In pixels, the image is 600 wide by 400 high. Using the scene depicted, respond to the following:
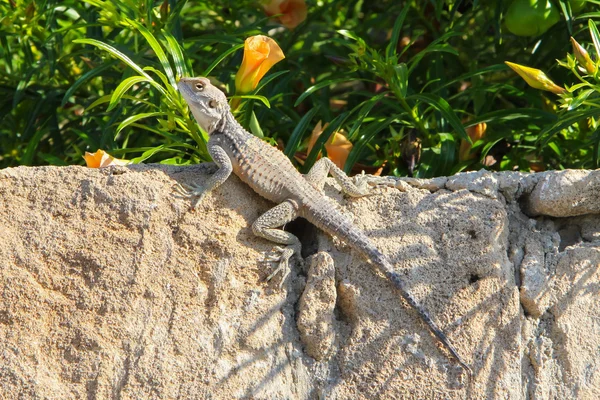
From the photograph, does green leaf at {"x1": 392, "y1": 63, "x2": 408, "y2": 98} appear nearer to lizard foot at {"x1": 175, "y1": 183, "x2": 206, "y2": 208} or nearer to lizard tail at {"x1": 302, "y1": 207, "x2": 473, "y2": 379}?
lizard tail at {"x1": 302, "y1": 207, "x2": 473, "y2": 379}

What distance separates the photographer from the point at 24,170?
11.9 ft

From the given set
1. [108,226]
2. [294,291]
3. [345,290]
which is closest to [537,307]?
[345,290]

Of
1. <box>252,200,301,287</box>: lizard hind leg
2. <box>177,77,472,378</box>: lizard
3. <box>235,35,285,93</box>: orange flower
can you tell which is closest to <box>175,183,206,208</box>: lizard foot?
<box>177,77,472,378</box>: lizard

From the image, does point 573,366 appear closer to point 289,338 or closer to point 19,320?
point 289,338

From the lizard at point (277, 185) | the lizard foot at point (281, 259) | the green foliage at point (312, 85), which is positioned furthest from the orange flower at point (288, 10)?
the lizard foot at point (281, 259)

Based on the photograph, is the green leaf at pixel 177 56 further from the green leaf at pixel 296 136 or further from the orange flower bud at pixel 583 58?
the orange flower bud at pixel 583 58

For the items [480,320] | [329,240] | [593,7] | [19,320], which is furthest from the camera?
[593,7]

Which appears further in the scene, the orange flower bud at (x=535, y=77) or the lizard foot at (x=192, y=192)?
the orange flower bud at (x=535, y=77)

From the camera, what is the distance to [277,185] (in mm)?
4016

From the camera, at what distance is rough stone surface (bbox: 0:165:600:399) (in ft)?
10.9

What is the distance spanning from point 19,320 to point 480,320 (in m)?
1.92

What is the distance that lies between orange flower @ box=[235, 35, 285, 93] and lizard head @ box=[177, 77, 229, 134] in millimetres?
148

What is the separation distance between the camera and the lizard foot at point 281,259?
358cm

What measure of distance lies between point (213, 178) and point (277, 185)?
338 millimetres
